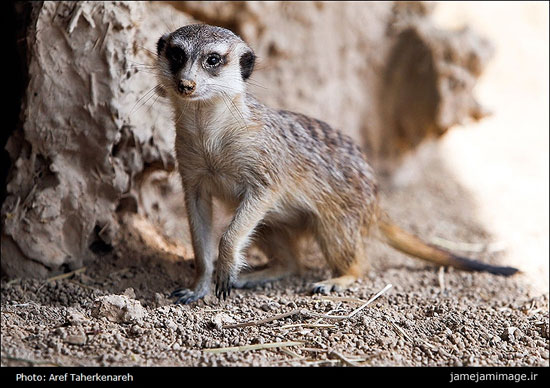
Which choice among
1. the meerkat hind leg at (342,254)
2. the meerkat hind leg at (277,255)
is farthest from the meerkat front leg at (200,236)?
the meerkat hind leg at (342,254)

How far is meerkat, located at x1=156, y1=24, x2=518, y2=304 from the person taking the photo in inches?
142

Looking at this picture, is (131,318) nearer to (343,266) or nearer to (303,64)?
(343,266)

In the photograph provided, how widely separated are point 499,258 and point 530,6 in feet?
14.2

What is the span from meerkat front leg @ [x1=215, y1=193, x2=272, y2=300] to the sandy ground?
14 cm

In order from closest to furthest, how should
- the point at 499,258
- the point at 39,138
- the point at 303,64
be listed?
the point at 39,138
the point at 499,258
the point at 303,64

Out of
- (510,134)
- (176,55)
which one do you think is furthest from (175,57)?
(510,134)

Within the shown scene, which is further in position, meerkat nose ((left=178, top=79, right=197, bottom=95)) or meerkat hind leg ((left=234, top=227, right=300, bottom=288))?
meerkat hind leg ((left=234, top=227, right=300, bottom=288))

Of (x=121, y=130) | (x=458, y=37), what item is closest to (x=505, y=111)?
(x=458, y=37)

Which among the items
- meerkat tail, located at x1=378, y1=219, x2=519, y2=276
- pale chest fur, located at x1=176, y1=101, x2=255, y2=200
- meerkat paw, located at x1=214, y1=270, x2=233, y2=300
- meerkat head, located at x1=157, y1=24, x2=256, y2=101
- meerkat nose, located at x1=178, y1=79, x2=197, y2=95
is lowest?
meerkat paw, located at x1=214, y1=270, x2=233, y2=300

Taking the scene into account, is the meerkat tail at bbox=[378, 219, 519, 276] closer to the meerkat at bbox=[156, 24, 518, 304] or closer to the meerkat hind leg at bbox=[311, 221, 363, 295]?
the meerkat at bbox=[156, 24, 518, 304]

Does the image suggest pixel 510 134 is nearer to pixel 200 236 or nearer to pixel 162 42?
pixel 200 236

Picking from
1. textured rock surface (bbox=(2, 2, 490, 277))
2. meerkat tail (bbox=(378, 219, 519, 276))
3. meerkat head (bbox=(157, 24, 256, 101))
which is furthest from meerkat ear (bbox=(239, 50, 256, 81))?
meerkat tail (bbox=(378, 219, 519, 276))

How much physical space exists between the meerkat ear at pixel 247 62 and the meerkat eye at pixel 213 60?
271 mm

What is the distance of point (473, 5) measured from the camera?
7547 mm
